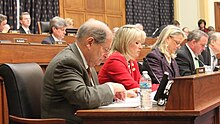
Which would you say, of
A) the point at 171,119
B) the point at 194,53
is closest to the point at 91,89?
the point at 171,119

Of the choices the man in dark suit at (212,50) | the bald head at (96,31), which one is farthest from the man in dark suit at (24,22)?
the bald head at (96,31)

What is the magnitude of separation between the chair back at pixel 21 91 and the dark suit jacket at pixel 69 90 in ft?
0.37

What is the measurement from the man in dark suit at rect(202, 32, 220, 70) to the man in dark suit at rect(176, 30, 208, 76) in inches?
29.7

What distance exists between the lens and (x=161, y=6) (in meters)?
12.2

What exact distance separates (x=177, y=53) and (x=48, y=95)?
2.48 metres

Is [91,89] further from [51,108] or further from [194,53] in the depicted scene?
[194,53]

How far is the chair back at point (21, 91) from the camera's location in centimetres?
239

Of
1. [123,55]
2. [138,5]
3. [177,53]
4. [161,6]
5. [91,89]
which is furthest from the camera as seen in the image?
[161,6]

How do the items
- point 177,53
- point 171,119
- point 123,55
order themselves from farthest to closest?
point 177,53
point 123,55
point 171,119

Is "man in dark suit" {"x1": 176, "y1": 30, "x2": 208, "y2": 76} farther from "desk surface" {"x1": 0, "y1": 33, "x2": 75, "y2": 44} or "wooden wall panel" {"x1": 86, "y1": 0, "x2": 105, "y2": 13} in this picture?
"wooden wall panel" {"x1": 86, "y1": 0, "x2": 105, "y2": 13}

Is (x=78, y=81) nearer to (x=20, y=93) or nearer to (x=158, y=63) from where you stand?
(x=20, y=93)

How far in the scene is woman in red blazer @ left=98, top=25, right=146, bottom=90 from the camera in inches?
121

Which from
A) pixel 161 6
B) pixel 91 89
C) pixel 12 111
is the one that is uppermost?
pixel 161 6

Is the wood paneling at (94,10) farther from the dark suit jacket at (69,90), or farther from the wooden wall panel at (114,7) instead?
the dark suit jacket at (69,90)
